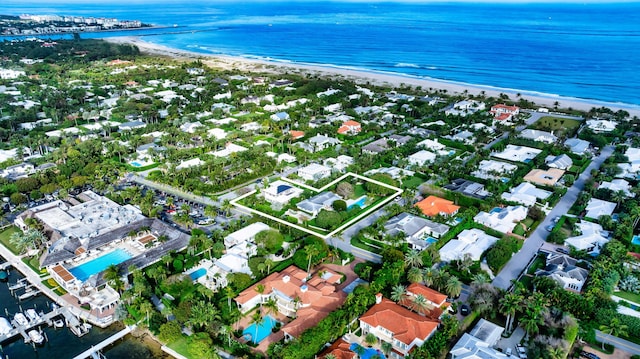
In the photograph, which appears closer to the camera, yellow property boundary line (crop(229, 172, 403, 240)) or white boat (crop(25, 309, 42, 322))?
white boat (crop(25, 309, 42, 322))

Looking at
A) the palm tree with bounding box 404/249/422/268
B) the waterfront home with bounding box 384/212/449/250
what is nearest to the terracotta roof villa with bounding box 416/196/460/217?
the waterfront home with bounding box 384/212/449/250

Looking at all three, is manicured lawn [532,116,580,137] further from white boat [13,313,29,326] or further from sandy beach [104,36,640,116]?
white boat [13,313,29,326]

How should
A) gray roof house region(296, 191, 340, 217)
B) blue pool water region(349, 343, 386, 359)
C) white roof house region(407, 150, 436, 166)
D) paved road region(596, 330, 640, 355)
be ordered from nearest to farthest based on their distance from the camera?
blue pool water region(349, 343, 386, 359)
paved road region(596, 330, 640, 355)
gray roof house region(296, 191, 340, 217)
white roof house region(407, 150, 436, 166)

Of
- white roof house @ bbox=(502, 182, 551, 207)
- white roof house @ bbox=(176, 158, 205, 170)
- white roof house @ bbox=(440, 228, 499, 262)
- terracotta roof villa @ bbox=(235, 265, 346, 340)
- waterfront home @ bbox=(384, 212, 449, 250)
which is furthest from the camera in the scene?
white roof house @ bbox=(176, 158, 205, 170)

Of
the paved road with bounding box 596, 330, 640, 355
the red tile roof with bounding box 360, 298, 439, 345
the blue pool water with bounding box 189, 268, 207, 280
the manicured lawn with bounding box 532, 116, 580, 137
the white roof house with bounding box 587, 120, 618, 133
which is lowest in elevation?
the blue pool water with bounding box 189, 268, 207, 280

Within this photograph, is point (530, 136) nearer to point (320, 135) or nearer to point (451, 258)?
point (320, 135)

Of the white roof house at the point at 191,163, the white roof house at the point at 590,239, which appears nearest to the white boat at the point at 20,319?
the white roof house at the point at 191,163

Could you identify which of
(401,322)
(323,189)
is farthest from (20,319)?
(323,189)
